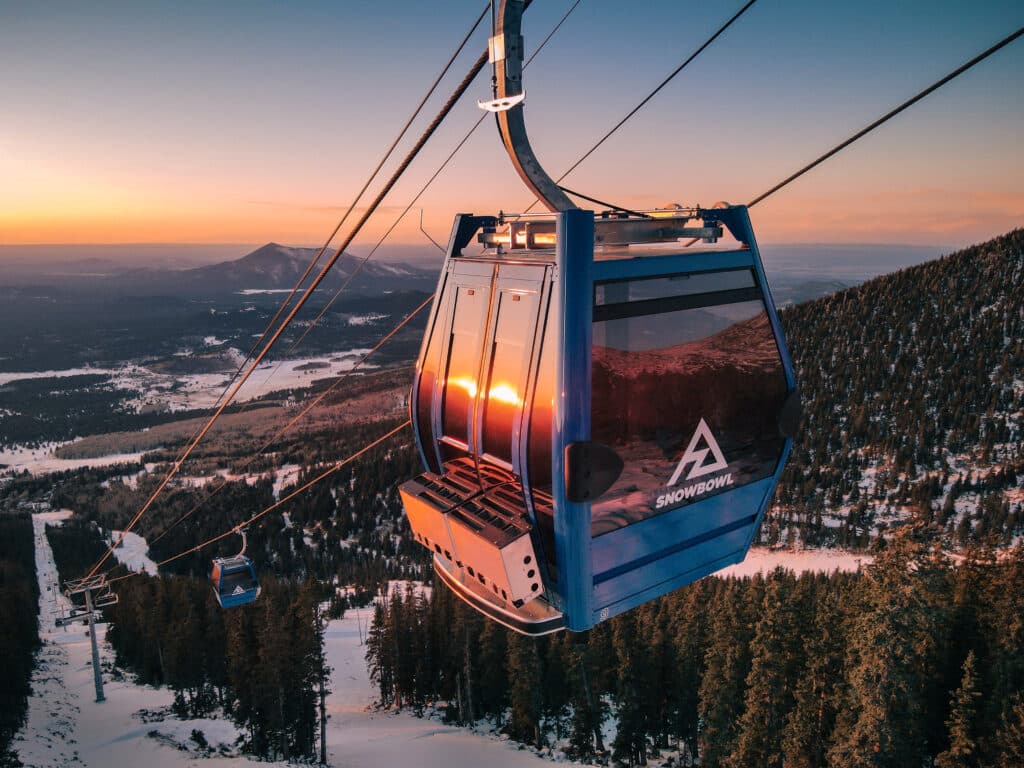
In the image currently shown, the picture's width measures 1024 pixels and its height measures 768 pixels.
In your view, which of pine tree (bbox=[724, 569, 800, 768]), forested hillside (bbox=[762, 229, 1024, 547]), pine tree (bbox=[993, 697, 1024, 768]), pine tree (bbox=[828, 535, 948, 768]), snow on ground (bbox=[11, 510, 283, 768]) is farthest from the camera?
forested hillside (bbox=[762, 229, 1024, 547])

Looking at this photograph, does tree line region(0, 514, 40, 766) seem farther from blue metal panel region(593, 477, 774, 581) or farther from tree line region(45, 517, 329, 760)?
blue metal panel region(593, 477, 774, 581)

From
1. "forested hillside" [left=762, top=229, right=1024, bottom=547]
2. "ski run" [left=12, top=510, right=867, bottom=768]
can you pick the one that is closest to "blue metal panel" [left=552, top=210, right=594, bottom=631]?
"ski run" [left=12, top=510, right=867, bottom=768]

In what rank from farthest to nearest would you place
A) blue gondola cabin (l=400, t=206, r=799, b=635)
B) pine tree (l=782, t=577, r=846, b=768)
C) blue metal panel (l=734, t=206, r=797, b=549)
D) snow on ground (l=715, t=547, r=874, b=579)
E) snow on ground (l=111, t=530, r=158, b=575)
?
snow on ground (l=111, t=530, r=158, b=575) → snow on ground (l=715, t=547, r=874, b=579) → pine tree (l=782, t=577, r=846, b=768) → blue metal panel (l=734, t=206, r=797, b=549) → blue gondola cabin (l=400, t=206, r=799, b=635)

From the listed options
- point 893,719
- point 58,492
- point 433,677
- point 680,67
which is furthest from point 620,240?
point 58,492

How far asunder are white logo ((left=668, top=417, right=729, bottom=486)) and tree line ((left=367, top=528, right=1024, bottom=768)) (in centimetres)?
1967

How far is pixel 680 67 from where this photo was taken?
5.16m

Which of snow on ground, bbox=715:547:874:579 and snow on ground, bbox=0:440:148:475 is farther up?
snow on ground, bbox=715:547:874:579

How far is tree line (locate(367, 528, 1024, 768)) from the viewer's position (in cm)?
2098

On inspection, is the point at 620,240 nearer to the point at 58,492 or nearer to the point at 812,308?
the point at 812,308

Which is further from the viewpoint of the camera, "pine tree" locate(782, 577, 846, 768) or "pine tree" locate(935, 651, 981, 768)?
"pine tree" locate(782, 577, 846, 768)

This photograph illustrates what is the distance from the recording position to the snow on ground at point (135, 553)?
104m

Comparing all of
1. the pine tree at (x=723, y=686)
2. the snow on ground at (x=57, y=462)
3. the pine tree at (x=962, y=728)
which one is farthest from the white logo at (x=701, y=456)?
the snow on ground at (x=57, y=462)

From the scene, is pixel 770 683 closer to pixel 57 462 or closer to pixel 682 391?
pixel 682 391

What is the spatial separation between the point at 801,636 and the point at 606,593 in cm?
2620
